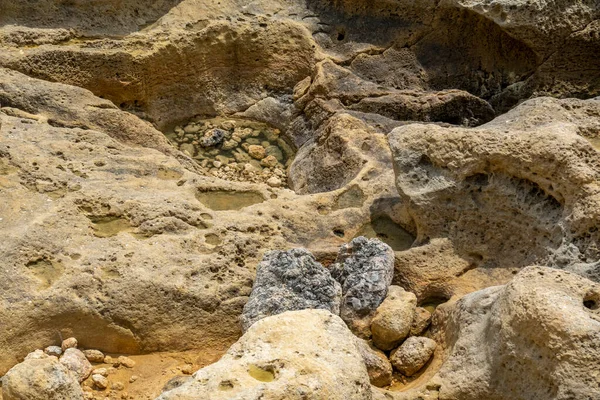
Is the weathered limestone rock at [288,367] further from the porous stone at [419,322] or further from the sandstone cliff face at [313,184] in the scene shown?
the porous stone at [419,322]

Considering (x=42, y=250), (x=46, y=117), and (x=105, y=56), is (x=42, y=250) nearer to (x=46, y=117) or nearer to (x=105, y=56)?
(x=46, y=117)

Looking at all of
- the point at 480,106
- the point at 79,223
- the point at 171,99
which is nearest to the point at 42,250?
the point at 79,223

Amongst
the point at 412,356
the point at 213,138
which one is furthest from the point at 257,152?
the point at 412,356

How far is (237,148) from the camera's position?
21.7 ft

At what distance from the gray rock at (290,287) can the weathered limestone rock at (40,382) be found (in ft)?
3.14

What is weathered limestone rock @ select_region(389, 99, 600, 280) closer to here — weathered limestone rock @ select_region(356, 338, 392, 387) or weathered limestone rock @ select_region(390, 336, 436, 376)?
weathered limestone rock @ select_region(390, 336, 436, 376)

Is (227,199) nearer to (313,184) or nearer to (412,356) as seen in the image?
(313,184)

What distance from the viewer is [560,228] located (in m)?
4.37

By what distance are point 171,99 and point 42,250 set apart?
2.71 meters

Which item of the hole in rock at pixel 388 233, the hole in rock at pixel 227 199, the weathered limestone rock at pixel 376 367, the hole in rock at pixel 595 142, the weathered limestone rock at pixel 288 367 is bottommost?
the weathered limestone rock at pixel 376 367

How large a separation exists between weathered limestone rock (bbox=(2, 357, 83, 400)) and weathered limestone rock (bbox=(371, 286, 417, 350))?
147 cm

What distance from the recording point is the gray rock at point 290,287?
415 centimetres

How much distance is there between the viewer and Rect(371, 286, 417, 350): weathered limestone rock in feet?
13.8

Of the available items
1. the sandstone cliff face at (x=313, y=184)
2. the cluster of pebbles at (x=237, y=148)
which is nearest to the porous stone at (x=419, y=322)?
the sandstone cliff face at (x=313, y=184)
